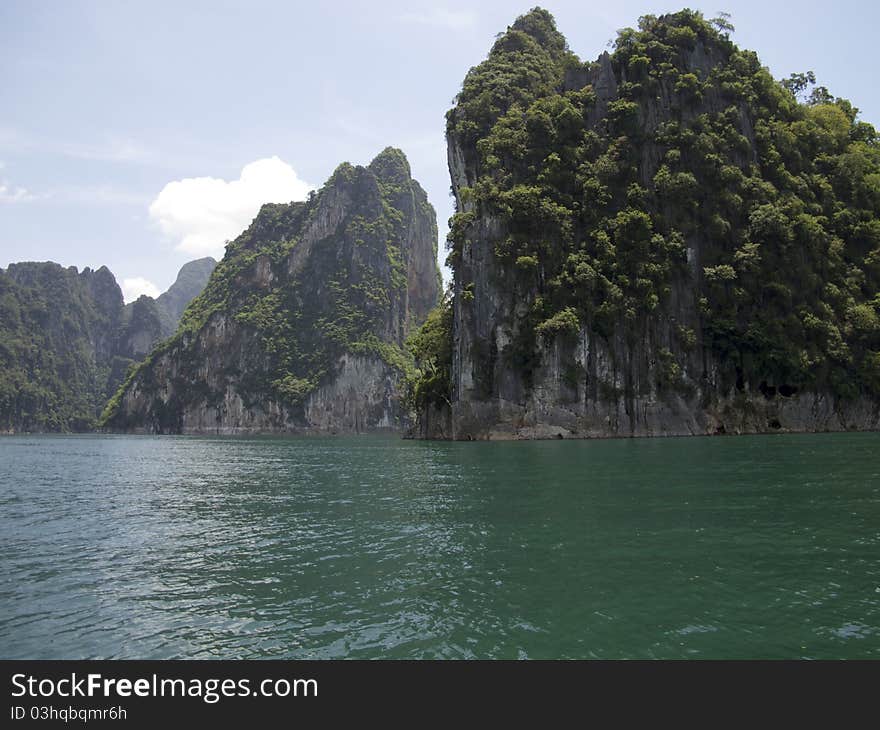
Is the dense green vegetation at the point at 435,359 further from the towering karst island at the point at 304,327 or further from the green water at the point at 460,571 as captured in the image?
the towering karst island at the point at 304,327

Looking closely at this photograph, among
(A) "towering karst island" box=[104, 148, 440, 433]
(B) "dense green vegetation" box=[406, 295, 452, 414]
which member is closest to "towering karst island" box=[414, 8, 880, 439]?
(B) "dense green vegetation" box=[406, 295, 452, 414]

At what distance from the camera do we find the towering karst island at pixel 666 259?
62.0 metres

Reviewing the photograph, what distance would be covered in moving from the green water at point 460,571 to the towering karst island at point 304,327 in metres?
137

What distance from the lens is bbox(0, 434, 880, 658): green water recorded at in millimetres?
8383

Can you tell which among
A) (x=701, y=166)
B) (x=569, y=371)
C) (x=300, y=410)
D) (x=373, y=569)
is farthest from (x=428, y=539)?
(x=300, y=410)

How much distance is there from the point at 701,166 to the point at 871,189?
64.3 feet

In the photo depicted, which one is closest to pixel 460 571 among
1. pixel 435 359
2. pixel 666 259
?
pixel 666 259

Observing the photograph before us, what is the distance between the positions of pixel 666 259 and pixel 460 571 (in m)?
59.7

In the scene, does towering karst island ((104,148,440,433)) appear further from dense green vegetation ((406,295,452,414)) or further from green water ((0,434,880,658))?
green water ((0,434,880,658))

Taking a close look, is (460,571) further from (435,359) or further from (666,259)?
(435,359)

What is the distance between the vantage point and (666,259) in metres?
64.2

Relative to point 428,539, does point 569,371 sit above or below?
above
